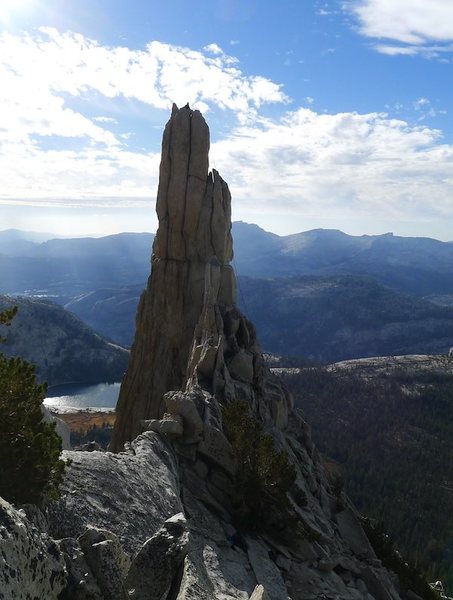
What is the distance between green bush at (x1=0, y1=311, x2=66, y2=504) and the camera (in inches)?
571

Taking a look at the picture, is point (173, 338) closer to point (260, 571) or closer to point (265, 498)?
point (265, 498)

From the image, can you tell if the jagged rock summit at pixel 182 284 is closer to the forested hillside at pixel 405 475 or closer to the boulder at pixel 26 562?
the forested hillside at pixel 405 475

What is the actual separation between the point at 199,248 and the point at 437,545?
80.8m

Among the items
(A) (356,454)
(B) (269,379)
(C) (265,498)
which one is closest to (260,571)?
(C) (265,498)

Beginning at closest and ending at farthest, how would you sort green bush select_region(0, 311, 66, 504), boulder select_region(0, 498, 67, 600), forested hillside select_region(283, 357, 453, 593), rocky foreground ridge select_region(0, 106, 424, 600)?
boulder select_region(0, 498, 67, 600) → rocky foreground ridge select_region(0, 106, 424, 600) → green bush select_region(0, 311, 66, 504) → forested hillside select_region(283, 357, 453, 593)

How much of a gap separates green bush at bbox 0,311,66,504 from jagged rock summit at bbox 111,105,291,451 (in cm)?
2898

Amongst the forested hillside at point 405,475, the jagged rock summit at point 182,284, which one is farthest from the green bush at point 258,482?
the forested hillside at point 405,475

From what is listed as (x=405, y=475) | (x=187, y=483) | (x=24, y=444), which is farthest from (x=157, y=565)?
(x=405, y=475)

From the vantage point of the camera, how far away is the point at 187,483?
80.2 feet

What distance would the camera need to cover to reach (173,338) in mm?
51688

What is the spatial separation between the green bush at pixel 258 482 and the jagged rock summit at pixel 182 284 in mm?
18928

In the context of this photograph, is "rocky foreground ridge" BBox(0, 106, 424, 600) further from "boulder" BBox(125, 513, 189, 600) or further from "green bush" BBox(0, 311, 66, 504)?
"green bush" BBox(0, 311, 66, 504)

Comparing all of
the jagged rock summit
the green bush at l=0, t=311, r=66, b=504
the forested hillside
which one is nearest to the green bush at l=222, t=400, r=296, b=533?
the green bush at l=0, t=311, r=66, b=504

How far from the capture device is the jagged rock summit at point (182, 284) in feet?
160
